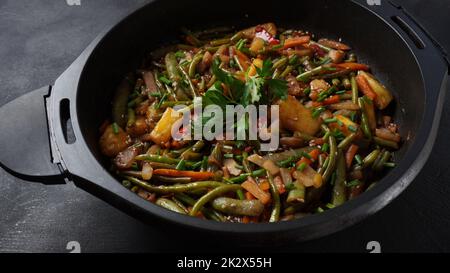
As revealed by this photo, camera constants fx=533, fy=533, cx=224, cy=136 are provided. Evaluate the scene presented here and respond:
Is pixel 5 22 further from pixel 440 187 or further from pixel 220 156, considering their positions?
pixel 440 187

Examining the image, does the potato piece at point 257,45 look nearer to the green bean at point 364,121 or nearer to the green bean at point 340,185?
the green bean at point 364,121

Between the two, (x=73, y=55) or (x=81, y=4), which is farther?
(x=81, y=4)

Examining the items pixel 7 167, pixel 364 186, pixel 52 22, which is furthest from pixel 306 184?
pixel 52 22

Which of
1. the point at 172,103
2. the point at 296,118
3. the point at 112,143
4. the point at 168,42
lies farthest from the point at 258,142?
the point at 168,42

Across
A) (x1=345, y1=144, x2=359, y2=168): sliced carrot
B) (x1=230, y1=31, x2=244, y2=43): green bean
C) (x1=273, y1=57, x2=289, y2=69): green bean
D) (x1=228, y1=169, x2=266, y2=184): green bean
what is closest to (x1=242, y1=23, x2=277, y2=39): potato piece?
(x1=230, y1=31, x2=244, y2=43): green bean

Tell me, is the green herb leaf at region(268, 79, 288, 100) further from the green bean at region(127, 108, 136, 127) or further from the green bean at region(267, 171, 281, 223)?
the green bean at region(127, 108, 136, 127)

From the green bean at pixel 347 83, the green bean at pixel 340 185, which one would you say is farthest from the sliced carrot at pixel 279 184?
the green bean at pixel 347 83

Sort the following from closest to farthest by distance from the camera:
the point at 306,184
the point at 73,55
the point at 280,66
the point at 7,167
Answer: the point at 7,167, the point at 306,184, the point at 280,66, the point at 73,55

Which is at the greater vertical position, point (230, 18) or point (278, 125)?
point (230, 18)
